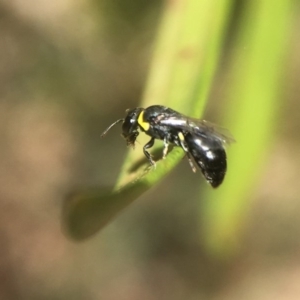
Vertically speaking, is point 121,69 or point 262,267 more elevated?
point 121,69

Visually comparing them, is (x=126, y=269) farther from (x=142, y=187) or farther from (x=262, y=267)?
(x=142, y=187)

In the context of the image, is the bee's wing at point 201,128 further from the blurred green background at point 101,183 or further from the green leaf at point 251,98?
the blurred green background at point 101,183

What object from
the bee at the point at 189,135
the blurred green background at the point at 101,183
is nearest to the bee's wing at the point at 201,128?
the bee at the point at 189,135

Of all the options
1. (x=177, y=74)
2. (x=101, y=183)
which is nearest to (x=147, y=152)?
(x=177, y=74)

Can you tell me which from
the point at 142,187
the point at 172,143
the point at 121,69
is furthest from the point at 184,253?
the point at 142,187

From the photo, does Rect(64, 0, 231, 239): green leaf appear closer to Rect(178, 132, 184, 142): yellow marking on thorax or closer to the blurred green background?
Rect(178, 132, 184, 142): yellow marking on thorax

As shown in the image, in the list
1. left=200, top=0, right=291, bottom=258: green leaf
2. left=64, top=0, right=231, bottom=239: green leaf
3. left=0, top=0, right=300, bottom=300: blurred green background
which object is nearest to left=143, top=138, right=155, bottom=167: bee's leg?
left=64, top=0, right=231, bottom=239: green leaf

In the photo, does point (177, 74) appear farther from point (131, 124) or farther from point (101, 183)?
point (101, 183)
